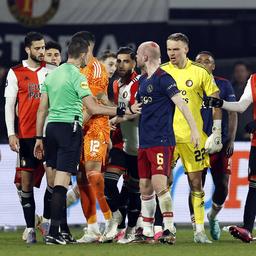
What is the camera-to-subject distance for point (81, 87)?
15.4m

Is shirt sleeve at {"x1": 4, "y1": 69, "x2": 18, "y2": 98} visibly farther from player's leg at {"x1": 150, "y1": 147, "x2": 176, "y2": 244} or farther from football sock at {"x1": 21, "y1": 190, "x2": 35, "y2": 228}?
player's leg at {"x1": 150, "y1": 147, "x2": 176, "y2": 244}

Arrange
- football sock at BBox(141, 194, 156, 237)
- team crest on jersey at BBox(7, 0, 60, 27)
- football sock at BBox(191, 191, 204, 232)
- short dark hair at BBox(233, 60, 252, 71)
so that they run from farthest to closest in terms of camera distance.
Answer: short dark hair at BBox(233, 60, 252, 71)
team crest on jersey at BBox(7, 0, 60, 27)
football sock at BBox(191, 191, 204, 232)
football sock at BBox(141, 194, 156, 237)

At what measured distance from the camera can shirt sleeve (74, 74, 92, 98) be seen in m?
15.4

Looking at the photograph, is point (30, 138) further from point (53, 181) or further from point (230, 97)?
point (230, 97)

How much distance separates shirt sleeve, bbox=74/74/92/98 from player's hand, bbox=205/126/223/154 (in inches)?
58.4

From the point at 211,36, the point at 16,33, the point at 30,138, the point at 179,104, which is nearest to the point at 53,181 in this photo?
the point at 30,138

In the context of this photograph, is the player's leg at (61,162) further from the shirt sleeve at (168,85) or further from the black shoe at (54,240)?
Answer: the shirt sleeve at (168,85)

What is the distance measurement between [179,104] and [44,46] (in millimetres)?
2177

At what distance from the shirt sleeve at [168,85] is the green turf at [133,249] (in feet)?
5.12

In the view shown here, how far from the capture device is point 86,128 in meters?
16.2

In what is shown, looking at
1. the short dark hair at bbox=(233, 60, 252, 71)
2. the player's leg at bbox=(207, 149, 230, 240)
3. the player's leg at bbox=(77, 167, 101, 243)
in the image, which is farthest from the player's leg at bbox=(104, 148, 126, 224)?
the short dark hair at bbox=(233, 60, 252, 71)

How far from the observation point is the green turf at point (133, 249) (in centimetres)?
1451

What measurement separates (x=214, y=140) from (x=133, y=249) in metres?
1.64

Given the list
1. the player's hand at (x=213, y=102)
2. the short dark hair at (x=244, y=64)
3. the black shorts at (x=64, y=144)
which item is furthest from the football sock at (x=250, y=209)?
the short dark hair at (x=244, y=64)
